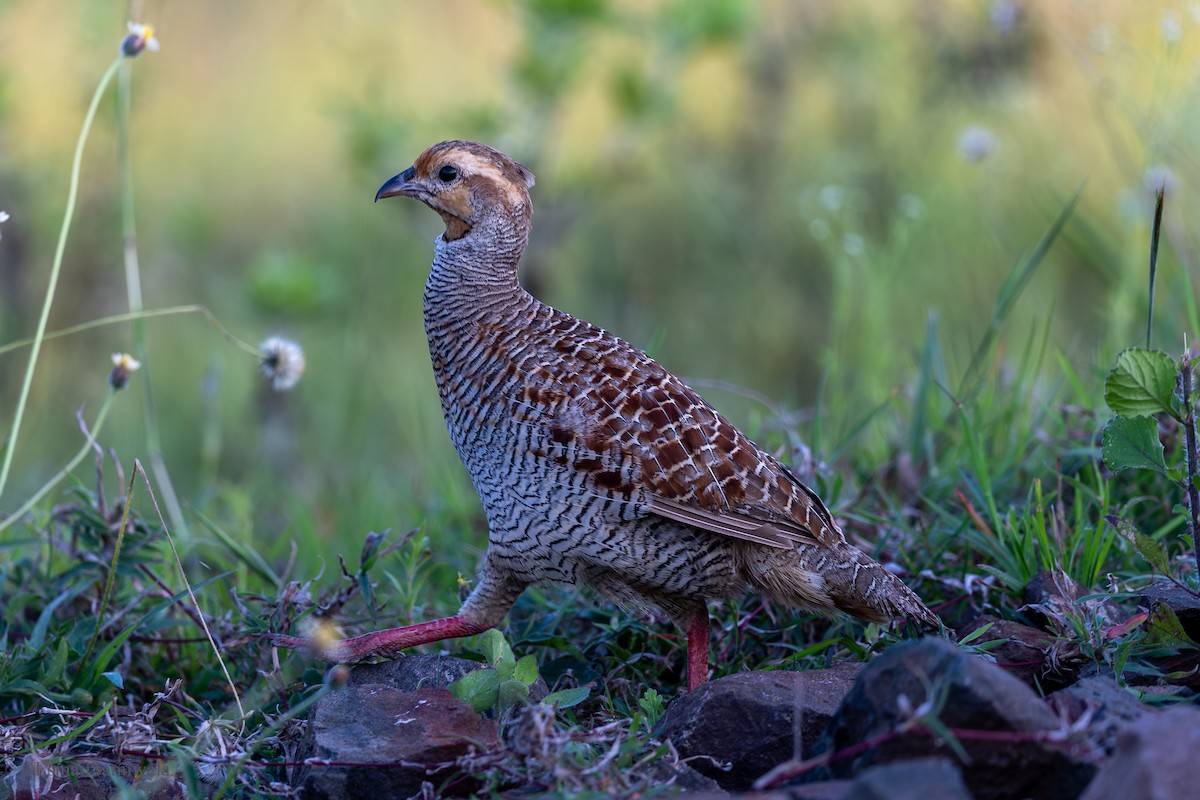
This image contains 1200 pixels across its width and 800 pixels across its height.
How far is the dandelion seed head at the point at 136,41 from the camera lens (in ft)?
12.5

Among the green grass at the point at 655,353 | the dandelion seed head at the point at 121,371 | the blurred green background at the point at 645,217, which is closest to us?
the green grass at the point at 655,353

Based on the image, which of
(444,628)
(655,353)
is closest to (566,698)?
(444,628)

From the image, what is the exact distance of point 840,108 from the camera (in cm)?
907

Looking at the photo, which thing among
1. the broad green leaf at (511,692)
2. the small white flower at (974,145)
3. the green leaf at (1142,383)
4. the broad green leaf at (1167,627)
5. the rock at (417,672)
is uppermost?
the small white flower at (974,145)

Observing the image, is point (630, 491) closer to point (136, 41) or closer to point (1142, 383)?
point (1142, 383)

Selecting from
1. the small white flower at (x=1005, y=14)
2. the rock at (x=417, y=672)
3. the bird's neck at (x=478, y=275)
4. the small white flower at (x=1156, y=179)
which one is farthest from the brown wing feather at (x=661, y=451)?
the small white flower at (x=1005, y=14)

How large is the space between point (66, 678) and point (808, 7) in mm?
7352

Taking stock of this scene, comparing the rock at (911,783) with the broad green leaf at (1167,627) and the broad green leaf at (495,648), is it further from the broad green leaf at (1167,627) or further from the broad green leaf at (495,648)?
the broad green leaf at (495,648)

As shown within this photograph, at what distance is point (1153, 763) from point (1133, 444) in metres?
1.22

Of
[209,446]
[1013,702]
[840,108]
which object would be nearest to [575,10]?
[840,108]

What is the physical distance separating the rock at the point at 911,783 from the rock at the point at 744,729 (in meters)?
0.71

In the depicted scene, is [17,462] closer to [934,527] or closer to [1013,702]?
[934,527]

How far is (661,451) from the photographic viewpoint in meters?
3.55

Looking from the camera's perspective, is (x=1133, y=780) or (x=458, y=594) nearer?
(x=1133, y=780)
